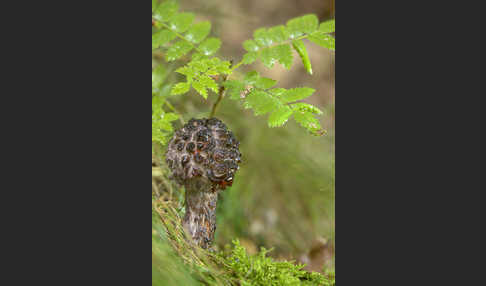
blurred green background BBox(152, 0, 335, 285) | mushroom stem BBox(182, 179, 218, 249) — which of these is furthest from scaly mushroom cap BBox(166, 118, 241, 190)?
blurred green background BBox(152, 0, 335, 285)

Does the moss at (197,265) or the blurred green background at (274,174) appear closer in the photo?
the moss at (197,265)

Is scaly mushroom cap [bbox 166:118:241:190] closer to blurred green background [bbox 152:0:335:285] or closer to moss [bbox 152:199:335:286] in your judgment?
moss [bbox 152:199:335:286]

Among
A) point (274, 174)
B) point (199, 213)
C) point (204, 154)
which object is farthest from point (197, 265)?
point (274, 174)

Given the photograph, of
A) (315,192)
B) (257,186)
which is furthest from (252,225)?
(315,192)

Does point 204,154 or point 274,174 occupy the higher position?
point 274,174

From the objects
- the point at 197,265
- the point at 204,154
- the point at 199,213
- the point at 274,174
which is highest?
the point at 274,174

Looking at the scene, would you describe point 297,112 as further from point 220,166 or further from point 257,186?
point 257,186

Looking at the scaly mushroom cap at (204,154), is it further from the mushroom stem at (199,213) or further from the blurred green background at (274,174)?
the blurred green background at (274,174)

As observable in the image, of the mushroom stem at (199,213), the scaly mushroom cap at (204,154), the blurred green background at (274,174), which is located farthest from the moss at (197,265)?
the blurred green background at (274,174)

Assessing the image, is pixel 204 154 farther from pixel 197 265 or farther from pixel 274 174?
pixel 274 174
